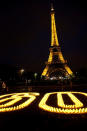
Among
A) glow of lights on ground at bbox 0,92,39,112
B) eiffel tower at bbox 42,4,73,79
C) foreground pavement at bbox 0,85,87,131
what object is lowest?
foreground pavement at bbox 0,85,87,131

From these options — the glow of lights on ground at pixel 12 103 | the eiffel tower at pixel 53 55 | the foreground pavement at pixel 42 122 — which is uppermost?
the eiffel tower at pixel 53 55

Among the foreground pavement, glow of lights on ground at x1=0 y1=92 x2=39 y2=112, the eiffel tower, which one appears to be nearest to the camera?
the foreground pavement

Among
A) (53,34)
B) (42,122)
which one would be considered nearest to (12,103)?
(42,122)

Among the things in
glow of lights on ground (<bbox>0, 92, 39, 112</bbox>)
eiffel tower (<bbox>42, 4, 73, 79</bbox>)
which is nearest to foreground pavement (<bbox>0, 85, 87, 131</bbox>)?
glow of lights on ground (<bbox>0, 92, 39, 112</bbox>)

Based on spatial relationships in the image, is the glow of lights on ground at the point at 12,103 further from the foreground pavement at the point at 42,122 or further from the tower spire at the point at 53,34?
the tower spire at the point at 53,34

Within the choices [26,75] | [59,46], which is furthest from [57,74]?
[59,46]

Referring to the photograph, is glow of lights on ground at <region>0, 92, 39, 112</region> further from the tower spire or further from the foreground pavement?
the tower spire

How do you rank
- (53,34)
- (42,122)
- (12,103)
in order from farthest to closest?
(53,34), (12,103), (42,122)

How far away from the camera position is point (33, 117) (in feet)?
23.8

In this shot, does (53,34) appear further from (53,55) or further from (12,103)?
(12,103)

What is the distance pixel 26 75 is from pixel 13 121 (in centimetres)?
6078

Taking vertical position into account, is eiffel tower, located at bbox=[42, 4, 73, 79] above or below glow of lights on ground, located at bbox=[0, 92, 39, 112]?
above

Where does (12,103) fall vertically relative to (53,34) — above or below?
below

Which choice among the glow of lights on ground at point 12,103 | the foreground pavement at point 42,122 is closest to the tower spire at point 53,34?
the glow of lights on ground at point 12,103
